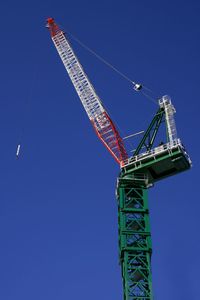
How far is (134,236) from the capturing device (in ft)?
356

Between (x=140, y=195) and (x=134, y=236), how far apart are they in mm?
7902

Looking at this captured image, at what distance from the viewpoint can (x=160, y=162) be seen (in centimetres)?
11356

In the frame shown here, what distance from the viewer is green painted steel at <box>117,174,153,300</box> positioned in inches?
4053

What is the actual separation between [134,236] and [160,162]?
1317 cm

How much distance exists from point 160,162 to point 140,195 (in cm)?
623

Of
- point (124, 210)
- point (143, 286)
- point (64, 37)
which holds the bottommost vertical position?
point (143, 286)

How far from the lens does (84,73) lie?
134625mm

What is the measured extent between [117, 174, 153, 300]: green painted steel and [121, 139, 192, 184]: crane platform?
1.42 m

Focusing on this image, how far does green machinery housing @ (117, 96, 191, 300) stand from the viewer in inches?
4112

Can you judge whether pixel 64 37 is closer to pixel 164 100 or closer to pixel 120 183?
pixel 164 100

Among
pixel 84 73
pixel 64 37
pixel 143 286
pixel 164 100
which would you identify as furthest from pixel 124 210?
pixel 64 37

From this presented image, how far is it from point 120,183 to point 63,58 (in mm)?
35326

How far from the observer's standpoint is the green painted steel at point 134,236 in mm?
102938

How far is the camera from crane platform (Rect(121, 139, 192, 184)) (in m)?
113
